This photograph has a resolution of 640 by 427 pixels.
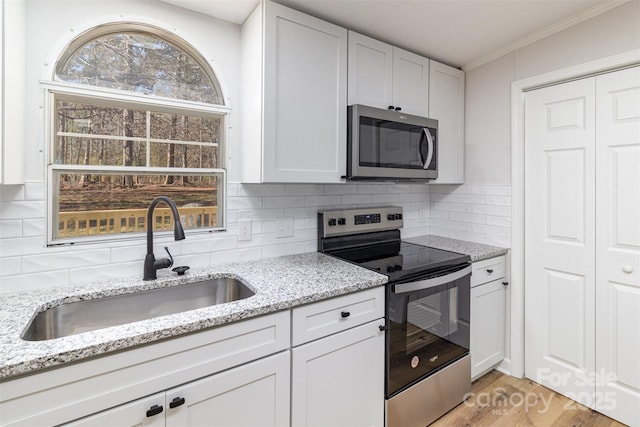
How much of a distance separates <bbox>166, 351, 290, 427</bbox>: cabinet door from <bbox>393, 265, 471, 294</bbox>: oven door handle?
65 centimetres

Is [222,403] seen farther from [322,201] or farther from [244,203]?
[322,201]

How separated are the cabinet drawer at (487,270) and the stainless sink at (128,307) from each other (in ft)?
4.73

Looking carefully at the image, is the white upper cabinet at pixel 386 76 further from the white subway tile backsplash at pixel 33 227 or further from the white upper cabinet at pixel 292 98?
the white subway tile backsplash at pixel 33 227

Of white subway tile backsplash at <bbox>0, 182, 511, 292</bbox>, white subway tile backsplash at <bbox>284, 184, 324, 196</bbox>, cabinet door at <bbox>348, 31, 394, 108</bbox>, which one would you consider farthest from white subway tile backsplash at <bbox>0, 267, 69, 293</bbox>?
cabinet door at <bbox>348, 31, 394, 108</bbox>

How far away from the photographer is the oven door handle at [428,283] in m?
1.62

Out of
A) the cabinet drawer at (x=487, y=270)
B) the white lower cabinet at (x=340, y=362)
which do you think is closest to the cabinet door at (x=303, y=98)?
the white lower cabinet at (x=340, y=362)

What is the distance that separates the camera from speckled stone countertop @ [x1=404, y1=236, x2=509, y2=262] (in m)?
2.10

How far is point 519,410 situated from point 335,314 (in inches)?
55.3

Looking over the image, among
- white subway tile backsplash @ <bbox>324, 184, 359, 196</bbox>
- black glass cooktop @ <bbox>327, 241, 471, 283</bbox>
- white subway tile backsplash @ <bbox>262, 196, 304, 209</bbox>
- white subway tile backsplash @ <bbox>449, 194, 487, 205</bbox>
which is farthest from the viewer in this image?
white subway tile backsplash @ <bbox>449, 194, 487, 205</bbox>

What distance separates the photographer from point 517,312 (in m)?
2.22

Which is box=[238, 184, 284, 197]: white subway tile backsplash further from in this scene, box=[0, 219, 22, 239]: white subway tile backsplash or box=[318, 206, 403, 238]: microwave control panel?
box=[0, 219, 22, 239]: white subway tile backsplash

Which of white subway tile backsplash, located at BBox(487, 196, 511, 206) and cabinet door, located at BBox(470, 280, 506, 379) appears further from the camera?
white subway tile backsplash, located at BBox(487, 196, 511, 206)

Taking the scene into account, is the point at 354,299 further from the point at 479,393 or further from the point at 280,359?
the point at 479,393

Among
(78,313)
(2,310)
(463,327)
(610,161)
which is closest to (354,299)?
(463,327)
